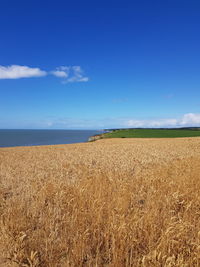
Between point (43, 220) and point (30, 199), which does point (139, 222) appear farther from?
point (30, 199)

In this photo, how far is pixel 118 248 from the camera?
257cm

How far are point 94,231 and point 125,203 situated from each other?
118 centimetres

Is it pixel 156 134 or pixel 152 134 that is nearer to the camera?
pixel 152 134

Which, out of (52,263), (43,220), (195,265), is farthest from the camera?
(43,220)

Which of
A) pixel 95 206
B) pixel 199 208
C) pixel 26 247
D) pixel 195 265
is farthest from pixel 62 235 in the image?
pixel 199 208

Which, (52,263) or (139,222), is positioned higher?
(139,222)

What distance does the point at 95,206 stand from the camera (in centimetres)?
379

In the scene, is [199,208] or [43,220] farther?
[199,208]

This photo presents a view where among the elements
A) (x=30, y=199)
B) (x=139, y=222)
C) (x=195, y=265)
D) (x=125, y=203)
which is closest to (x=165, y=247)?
(x=195, y=265)

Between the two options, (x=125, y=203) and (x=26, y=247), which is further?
(x=125, y=203)

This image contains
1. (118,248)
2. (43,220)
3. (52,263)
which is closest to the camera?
(52,263)

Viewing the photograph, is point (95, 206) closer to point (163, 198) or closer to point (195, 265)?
point (163, 198)

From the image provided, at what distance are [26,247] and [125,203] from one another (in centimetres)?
216

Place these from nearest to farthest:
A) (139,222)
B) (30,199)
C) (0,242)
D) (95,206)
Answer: (0,242) < (139,222) < (95,206) < (30,199)
